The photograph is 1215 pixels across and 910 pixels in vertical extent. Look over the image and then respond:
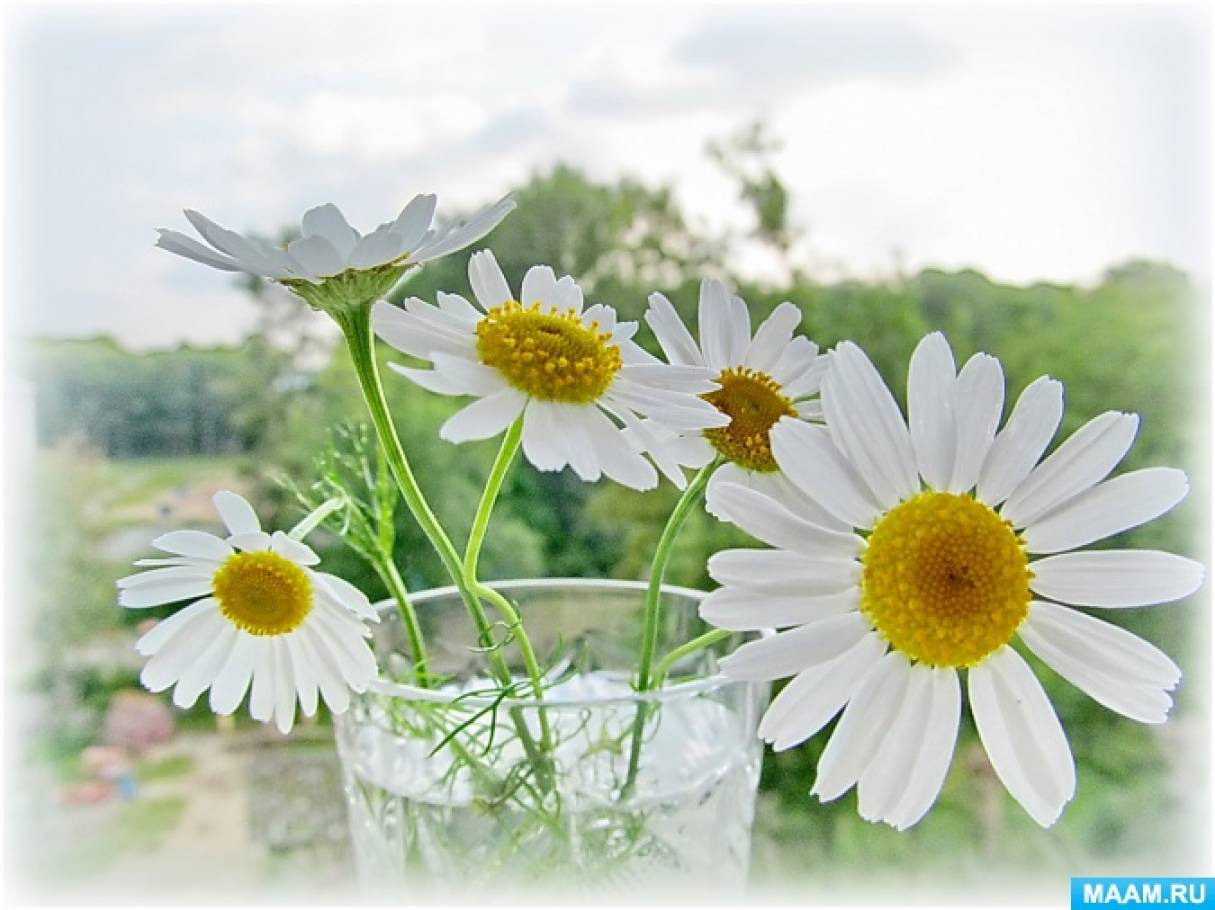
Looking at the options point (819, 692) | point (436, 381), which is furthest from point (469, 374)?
point (819, 692)

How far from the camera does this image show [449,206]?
36.7 inches

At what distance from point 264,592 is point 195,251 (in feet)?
0.34

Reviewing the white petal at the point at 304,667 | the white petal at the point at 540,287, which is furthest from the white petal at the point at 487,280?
the white petal at the point at 304,667

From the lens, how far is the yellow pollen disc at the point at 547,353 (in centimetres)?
30

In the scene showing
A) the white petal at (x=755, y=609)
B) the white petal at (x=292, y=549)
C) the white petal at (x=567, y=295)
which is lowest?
the white petal at (x=755, y=609)

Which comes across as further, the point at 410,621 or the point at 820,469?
the point at 410,621

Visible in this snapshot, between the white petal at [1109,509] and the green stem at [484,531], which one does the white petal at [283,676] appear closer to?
the green stem at [484,531]

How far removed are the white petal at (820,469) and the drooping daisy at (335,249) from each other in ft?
0.28

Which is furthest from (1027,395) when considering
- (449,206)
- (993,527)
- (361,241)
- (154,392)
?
(154,392)

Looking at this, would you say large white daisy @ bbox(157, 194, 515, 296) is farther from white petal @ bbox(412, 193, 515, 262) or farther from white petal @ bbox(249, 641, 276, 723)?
white petal @ bbox(249, 641, 276, 723)

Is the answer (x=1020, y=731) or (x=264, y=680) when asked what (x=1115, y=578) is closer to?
(x=1020, y=731)

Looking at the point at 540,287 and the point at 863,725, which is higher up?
the point at 540,287

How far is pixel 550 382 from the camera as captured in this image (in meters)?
0.30

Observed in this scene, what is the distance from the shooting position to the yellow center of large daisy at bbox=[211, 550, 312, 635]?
34cm
